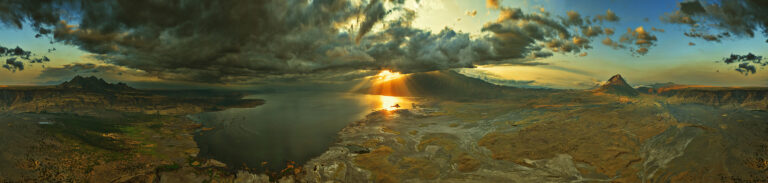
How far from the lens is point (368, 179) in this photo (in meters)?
60.5

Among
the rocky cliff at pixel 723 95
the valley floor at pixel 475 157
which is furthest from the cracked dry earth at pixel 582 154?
the rocky cliff at pixel 723 95

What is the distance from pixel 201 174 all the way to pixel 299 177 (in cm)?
2117

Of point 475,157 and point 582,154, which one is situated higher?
point 582,154

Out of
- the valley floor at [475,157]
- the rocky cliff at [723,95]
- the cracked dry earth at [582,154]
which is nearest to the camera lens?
the valley floor at [475,157]

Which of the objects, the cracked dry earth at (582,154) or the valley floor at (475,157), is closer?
the valley floor at (475,157)

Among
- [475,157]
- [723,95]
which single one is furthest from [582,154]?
[723,95]

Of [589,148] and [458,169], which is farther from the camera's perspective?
[589,148]

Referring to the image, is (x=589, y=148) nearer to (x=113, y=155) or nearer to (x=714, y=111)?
(x=714, y=111)

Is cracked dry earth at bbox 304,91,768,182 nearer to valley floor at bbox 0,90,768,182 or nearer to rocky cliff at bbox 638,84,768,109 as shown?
valley floor at bbox 0,90,768,182

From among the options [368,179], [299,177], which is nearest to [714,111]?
[368,179]

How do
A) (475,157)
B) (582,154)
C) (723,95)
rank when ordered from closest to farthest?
(582,154), (475,157), (723,95)

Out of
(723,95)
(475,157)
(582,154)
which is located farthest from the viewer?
(723,95)

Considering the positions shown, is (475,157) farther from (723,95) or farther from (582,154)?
(723,95)

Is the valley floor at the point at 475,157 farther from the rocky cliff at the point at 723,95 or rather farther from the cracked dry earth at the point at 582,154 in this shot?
the rocky cliff at the point at 723,95
